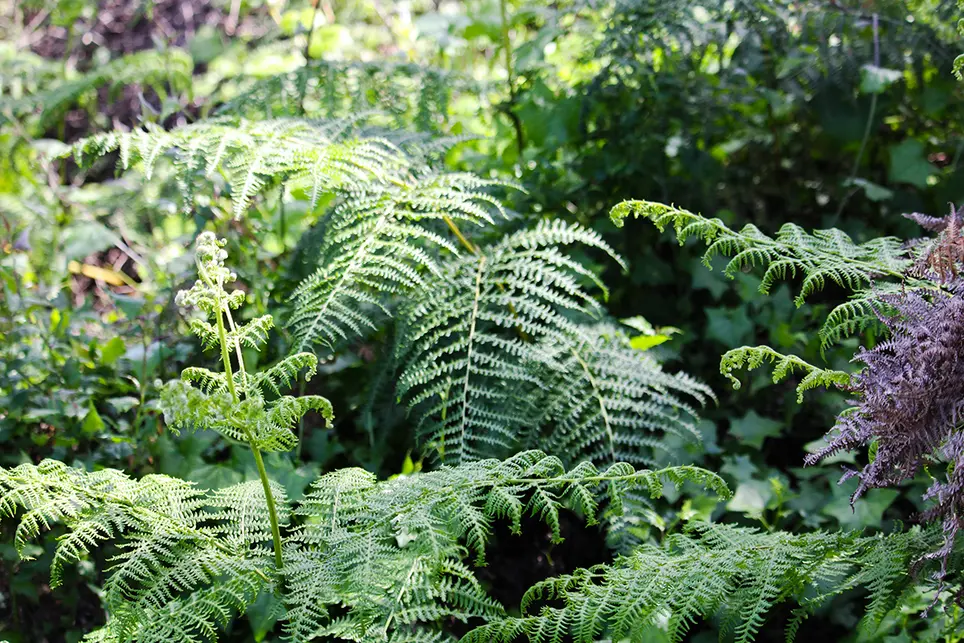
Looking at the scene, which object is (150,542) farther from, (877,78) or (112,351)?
(877,78)

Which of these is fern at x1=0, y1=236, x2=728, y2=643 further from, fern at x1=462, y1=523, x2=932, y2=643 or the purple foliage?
the purple foliage

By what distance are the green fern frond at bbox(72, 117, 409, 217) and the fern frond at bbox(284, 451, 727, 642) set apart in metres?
0.67

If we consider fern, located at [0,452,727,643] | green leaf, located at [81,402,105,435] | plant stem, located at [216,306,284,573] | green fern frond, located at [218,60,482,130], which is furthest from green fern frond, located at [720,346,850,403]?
green leaf, located at [81,402,105,435]

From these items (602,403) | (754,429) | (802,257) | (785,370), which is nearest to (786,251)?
(802,257)

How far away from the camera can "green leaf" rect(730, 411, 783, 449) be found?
7.27 ft

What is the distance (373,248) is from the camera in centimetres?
183

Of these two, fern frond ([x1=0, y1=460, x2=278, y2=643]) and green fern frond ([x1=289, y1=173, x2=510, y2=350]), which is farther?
green fern frond ([x1=289, y1=173, x2=510, y2=350])

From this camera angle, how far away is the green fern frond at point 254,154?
1.82 metres

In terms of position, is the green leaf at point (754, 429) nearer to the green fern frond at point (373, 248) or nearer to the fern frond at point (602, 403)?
the fern frond at point (602, 403)

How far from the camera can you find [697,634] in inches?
73.1

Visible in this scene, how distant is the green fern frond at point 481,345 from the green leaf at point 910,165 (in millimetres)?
1248

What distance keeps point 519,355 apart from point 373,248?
419 mm

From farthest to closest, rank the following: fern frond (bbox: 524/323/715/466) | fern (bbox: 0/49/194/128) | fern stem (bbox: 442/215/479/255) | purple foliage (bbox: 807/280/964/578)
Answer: fern (bbox: 0/49/194/128)
fern stem (bbox: 442/215/479/255)
fern frond (bbox: 524/323/715/466)
purple foliage (bbox: 807/280/964/578)

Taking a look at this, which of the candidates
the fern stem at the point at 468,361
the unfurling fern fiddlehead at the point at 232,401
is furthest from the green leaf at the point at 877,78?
the unfurling fern fiddlehead at the point at 232,401
